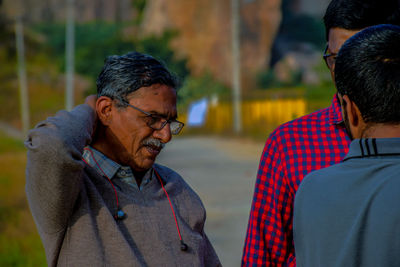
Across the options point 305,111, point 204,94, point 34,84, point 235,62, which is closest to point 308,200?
point 305,111

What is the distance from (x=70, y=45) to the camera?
91.4 feet

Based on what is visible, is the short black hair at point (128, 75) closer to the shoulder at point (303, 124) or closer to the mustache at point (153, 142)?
the mustache at point (153, 142)

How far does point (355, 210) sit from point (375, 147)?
6.3 inches

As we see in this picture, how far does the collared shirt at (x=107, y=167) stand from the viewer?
208 cm

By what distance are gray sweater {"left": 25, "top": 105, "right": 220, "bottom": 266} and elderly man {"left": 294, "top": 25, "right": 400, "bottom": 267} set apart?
25.9 inches

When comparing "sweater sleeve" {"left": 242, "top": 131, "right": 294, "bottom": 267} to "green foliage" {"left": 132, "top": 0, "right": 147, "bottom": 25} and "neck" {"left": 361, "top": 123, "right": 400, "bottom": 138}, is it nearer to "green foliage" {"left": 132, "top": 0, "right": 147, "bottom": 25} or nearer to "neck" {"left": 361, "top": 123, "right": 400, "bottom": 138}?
"neck" {"left": 361, "top": 123, "right": 400, "bottom": 138}

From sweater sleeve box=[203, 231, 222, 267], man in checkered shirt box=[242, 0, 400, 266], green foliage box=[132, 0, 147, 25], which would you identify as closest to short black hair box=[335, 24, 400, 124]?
man in checkered shirt box=[242, 0, 400, 266]

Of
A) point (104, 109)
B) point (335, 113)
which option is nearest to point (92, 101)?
point (104, 109)

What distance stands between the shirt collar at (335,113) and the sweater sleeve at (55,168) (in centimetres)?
91

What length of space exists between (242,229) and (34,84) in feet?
122

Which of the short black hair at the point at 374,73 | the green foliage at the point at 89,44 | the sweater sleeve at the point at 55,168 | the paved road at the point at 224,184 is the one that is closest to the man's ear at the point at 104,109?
the sweater sleeve at the point at 55,168

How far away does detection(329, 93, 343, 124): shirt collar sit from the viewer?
214 centimetres

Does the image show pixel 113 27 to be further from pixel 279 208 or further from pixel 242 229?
pixel 279 208

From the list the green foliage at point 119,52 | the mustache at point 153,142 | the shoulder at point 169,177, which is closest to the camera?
the mustache at point 153,142
